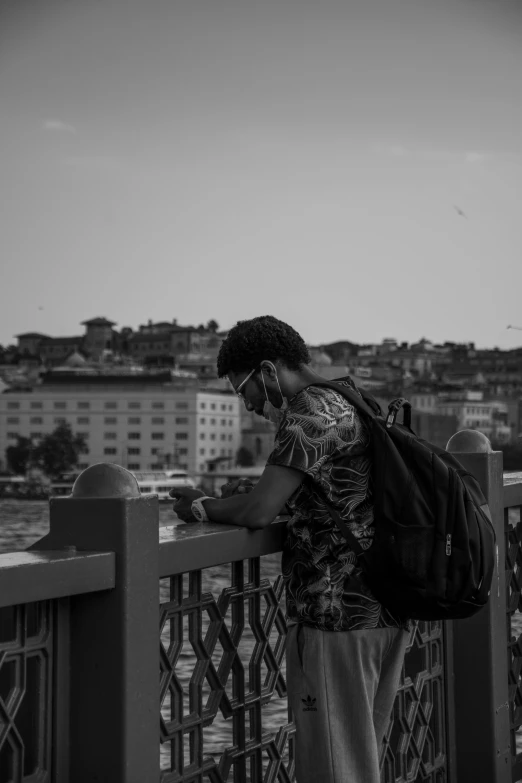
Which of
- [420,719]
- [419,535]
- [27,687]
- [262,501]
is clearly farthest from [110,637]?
[420,719]

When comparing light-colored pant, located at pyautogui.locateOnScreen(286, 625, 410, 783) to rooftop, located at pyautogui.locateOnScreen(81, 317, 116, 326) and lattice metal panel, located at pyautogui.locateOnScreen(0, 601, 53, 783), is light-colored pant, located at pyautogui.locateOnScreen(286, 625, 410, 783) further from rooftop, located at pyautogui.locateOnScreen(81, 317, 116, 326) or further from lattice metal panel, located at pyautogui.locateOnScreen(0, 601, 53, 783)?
rooftop, located at pyautogui.locateOnScreen(81, 317, 116, 326)

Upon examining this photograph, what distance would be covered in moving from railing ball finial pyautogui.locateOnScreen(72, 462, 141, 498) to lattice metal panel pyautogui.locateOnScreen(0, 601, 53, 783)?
173 millimetres

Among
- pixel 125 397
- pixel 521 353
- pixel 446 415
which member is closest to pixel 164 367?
pixel 125 397

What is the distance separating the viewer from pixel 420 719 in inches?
111

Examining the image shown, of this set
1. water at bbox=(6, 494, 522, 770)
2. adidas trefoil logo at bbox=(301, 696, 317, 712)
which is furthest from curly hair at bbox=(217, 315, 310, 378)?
water at bbox=(6, 494, 522, 770)

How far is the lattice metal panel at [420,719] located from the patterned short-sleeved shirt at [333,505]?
60 cm

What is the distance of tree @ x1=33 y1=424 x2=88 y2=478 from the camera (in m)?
96.9

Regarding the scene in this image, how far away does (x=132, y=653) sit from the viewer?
1.81 meters

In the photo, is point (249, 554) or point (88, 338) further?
point (88, 338)

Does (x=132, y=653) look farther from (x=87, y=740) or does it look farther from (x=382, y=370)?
(x=382, y=370)

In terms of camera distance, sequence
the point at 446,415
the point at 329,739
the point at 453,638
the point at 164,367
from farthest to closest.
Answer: the point at 164,367 → the point at 446,415 → the point at 453,638 → the point at 329,739

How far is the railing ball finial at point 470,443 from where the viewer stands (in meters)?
2.94

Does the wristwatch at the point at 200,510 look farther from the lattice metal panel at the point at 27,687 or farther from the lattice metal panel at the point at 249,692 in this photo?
the lattice metal panel at the point at 27,687

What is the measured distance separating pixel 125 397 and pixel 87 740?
9755 centimetres
